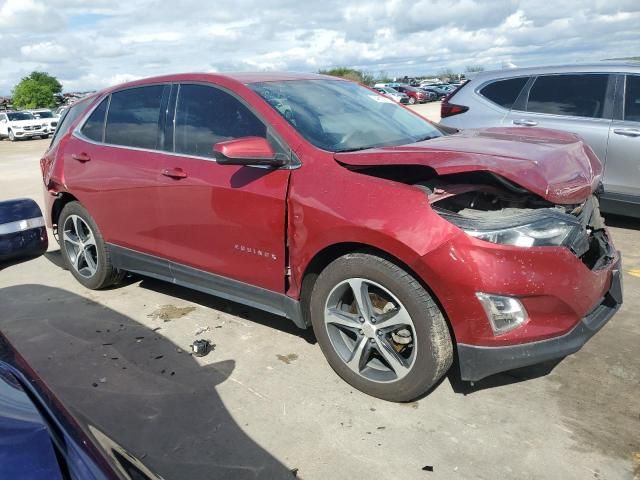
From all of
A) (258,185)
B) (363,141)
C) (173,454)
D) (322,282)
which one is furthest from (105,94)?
(173,454)

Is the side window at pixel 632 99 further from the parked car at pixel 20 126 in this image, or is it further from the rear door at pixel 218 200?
the parked car at pixel 20 126

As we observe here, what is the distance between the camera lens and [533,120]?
6.10 metres

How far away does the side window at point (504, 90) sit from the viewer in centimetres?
634

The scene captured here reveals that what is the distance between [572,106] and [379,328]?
4288 millimetres

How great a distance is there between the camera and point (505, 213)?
2754 millimetres

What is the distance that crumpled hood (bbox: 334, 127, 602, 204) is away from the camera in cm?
267

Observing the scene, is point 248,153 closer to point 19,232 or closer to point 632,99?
point 19,232

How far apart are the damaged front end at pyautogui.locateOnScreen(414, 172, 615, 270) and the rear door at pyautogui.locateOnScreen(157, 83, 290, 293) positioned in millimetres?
937

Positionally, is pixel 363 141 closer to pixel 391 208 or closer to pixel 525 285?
pixel 391 208

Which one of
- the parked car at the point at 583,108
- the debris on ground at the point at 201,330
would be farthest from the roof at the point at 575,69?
the debris on ground at the point at 201,330

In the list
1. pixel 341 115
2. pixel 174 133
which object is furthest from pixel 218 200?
pixel 341 115

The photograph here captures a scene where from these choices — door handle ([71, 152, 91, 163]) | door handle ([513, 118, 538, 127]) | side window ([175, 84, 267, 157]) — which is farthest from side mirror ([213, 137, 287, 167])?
door handle ([513, 118, 538, 127])

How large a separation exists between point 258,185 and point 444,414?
164 cm

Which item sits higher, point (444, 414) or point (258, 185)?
point (258, 185)
